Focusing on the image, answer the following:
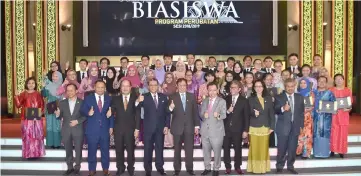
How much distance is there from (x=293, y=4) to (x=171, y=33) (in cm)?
295

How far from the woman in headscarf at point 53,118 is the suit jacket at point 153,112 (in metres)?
1.70

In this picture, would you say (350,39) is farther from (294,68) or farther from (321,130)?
(321,130)

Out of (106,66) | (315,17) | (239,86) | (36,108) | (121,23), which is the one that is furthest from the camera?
(121,23)

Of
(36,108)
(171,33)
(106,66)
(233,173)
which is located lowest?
(233,173)

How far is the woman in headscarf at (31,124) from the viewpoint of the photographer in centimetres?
741

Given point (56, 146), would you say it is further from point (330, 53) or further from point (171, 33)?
point (330, 53)

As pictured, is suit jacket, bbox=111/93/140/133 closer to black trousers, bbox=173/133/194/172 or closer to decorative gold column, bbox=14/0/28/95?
black trousers, bbox=173/133/194/172

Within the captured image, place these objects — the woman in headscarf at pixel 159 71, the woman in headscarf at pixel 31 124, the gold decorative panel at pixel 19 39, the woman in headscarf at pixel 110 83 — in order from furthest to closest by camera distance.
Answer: the gold decorative panel at pixel 19 39 < the woman in headscarf at pixel 159 71 < the woman in headscarf at pixel 110 83 < the woman in headscarf at pixel 31 124

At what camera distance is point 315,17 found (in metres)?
11.5

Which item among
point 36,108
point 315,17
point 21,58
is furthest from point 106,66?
point 315,17

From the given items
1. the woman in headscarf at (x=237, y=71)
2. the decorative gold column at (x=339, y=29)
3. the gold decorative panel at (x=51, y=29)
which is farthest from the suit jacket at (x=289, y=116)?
the gold decorative panel at (x=51, y=29)

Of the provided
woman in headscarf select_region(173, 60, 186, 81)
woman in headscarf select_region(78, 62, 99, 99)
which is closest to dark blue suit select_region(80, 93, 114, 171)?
woman in headscarf select_region(78, 62, 99, 99)

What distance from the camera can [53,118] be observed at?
783 cm

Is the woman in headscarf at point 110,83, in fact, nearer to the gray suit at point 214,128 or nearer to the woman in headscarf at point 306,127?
the gray suit at point 214,128
